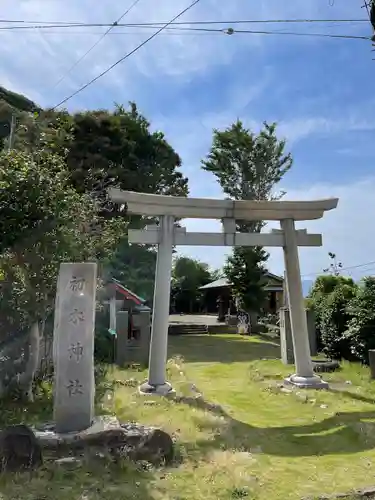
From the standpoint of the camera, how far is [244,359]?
16344 mm

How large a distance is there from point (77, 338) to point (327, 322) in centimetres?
1097

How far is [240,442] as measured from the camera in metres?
6.45

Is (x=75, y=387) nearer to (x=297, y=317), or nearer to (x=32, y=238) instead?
(x=32, y=238)

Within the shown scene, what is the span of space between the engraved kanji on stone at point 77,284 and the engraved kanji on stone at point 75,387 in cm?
120

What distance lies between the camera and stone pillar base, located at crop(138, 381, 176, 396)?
9.28 m

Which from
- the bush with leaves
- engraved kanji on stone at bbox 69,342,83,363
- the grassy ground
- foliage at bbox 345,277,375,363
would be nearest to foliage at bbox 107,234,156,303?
the bush with leaves

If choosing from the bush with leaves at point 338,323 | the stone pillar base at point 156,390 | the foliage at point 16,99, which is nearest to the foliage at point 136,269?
the foliage at point 16,99

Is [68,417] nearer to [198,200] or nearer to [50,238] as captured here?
[50,238]

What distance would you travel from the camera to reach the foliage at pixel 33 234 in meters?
7.02

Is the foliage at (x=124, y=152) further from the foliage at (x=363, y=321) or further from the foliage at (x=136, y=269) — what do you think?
the foliage at (x=363, y=321)

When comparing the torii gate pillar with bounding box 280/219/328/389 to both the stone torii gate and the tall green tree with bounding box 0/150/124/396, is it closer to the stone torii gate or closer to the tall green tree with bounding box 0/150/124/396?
the stone torii gate

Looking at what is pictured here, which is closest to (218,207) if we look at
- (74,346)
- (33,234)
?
(33,234)

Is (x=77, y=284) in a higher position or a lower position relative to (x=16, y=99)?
lower

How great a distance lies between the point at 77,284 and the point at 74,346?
0.83 meters
